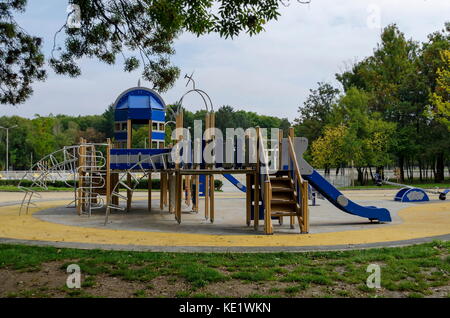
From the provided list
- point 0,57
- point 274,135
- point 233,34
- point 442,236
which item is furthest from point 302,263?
point 0,57

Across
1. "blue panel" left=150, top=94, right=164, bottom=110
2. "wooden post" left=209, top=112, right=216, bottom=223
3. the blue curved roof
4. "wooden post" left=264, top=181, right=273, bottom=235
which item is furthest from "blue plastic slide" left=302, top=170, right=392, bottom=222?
the blue curved roof

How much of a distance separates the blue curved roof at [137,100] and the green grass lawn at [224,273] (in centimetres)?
956

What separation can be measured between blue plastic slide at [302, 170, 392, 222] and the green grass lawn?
161 inches

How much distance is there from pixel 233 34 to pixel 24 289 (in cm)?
498

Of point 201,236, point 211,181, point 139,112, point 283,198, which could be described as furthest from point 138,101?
point 201,236

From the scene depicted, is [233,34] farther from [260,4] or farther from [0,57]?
[0,57]

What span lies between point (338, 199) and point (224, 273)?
6.46m

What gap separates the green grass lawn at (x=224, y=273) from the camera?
5828mm

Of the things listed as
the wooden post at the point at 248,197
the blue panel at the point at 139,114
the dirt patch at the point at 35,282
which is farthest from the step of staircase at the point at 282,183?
the blue panel at the point at 139,114

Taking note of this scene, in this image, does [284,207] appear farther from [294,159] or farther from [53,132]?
[53,132]

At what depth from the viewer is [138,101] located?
17.0m

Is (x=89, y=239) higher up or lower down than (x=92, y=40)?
lower down

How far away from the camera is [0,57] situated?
33.0 feet

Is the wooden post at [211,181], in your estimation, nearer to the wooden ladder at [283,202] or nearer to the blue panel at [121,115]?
the wooden ladder at [283,202]
